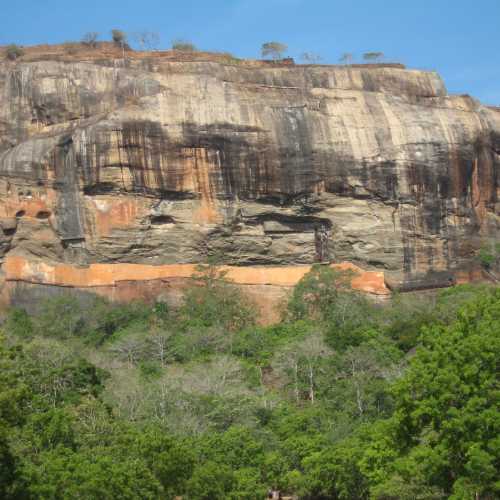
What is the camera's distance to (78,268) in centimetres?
4219

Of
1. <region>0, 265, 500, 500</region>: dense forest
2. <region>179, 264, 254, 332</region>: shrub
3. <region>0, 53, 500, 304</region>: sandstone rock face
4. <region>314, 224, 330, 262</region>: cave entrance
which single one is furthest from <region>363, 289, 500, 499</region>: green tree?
<region>314, 224, 330, 262</region>: cave entrance

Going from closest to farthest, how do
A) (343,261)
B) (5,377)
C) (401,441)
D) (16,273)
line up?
(5,377)
(401,441)
(16,273)
(343,261)

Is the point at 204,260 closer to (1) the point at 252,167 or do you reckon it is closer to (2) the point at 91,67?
(1) the point at 252,167

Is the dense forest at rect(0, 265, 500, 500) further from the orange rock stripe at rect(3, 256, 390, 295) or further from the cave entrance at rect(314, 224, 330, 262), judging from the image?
the cave entrance at rect(314, 224, 330, 262)

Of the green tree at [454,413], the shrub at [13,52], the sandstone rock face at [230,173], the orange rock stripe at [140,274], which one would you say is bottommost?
the green tree at [454,413]

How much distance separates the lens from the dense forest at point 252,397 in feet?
66.8

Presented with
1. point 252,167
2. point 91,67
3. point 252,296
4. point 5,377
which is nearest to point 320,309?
point 252,296

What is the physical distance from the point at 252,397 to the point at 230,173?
42.4 feet

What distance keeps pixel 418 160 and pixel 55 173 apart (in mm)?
13808

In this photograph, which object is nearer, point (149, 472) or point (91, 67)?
point (149, 472)

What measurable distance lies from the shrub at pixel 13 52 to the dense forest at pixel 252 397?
1127cm

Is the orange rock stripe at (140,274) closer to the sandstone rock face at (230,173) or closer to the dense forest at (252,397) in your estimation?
the sandstone rock face at (230,173)

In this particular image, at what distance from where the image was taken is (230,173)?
42.7 metres

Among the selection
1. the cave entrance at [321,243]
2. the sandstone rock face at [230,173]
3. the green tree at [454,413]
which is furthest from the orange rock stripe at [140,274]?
the green tree at [454,413]
